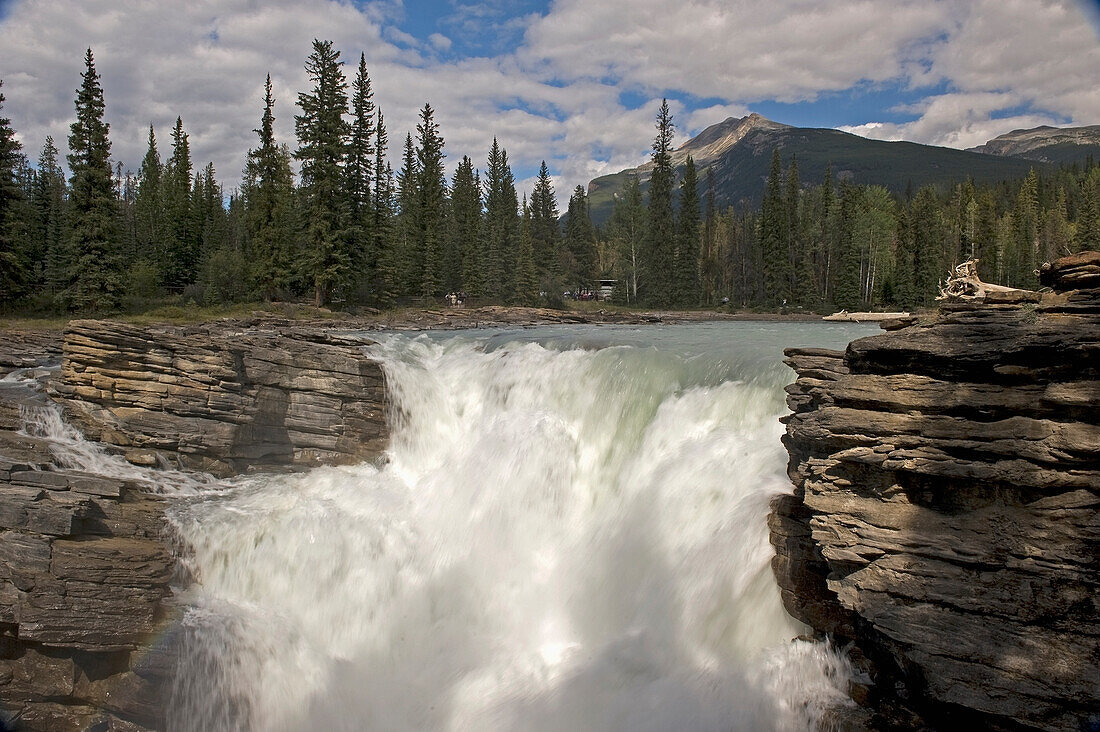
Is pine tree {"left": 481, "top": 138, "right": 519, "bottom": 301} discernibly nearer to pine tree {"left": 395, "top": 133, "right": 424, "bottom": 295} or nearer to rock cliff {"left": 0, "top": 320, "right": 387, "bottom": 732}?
pine tree {"left": 395, "top": 133, "right": 424, "bottom": 295}

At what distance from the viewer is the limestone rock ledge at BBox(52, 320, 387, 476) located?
1265 centimetres

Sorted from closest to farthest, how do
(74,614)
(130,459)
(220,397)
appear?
1. (74,614)
2. (130,459)
3. (220,397)

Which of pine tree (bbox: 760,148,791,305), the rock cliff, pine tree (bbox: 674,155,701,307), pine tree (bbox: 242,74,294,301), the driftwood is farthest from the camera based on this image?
pine tree (bbox: 760,148,791,305)

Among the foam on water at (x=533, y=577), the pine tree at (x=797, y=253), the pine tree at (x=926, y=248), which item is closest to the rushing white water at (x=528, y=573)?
the foam on water at (x=533, y=577)

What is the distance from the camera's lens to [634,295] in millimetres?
68438

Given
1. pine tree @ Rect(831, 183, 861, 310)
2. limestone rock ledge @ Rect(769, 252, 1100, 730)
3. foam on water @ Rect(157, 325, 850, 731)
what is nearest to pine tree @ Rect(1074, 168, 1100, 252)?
pine tree @ Rect(831, 183, 861, 310)

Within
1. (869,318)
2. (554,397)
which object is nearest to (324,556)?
(554,397)

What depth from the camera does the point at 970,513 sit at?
6.48m

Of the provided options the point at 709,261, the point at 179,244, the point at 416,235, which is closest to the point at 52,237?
the point at 179,244

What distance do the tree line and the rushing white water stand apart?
1224 inches

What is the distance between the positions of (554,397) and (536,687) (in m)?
6.45

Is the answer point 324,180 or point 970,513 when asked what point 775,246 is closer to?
point 324,180

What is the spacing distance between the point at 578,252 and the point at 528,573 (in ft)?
236

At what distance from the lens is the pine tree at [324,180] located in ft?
137
